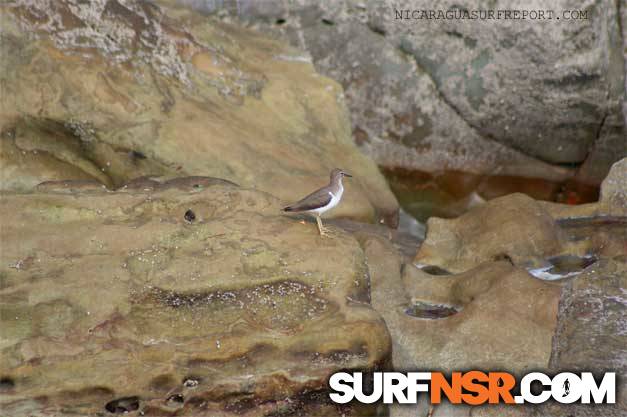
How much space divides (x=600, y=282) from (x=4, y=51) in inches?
194

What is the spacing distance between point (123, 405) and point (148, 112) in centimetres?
318

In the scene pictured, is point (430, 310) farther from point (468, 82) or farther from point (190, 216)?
point (468, 82)

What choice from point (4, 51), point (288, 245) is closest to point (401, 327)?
point (288, 245)

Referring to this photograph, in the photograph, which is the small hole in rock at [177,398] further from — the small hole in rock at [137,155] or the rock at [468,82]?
the rock at [468,82]

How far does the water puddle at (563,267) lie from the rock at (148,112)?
1.62 meters

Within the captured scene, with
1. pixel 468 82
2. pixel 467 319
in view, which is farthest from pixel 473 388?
pixel 468 82

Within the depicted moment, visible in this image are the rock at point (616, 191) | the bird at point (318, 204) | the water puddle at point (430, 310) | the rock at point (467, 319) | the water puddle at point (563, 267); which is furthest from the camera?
the rock at point (616, 191)

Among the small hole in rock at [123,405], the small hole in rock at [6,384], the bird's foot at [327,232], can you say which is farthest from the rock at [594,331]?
the small hole in rock at [6,384]

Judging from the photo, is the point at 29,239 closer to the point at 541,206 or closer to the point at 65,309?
the point at 65,309

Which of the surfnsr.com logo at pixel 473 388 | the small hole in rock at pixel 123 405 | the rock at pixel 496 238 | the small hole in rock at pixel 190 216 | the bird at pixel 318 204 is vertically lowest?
the small hole in rock at pixel 123 405

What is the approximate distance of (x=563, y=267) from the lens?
631 centimetres

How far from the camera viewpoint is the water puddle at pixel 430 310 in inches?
212

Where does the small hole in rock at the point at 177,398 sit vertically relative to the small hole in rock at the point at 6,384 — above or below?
above

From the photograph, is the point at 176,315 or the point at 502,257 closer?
the point at 176,315
